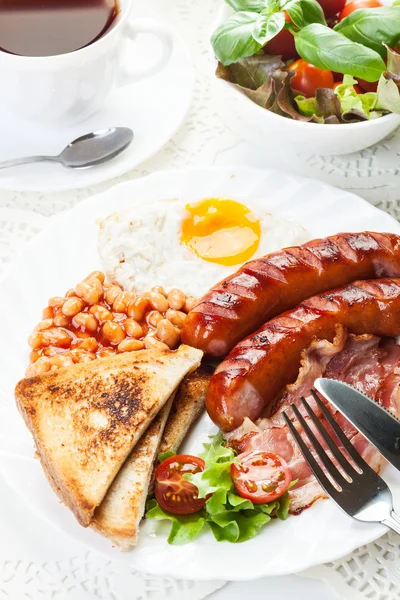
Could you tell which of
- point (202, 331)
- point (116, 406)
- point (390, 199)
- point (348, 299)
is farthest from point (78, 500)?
point (390, 199)

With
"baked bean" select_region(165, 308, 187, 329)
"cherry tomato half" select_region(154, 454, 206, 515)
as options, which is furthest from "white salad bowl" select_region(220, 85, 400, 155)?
"cherry tomato half" select_region(154, 454, 206, 515)

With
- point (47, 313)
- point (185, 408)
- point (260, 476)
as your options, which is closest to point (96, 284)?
point (47, 313)

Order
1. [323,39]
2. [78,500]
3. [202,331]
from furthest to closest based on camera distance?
[323,39] < [202,331] < [78,500]

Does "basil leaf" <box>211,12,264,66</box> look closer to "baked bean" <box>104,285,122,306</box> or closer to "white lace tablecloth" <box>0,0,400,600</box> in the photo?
"white lace tablecloth" <box>0,0,400,600</box>

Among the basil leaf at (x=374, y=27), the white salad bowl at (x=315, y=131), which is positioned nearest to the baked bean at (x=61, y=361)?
the white salad bowl at (x=315, y=131)

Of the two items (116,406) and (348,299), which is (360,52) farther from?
(116,406)

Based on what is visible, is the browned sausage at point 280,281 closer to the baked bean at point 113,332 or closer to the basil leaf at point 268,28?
the baked bean at point 113,332

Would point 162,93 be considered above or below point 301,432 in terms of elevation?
above
